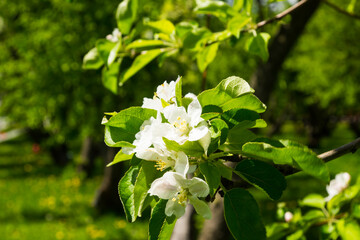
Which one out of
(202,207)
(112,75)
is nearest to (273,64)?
(112,75)

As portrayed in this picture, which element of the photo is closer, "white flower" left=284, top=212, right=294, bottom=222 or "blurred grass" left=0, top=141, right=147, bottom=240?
"white flower" left=284, top=212, right=294, bottom=222

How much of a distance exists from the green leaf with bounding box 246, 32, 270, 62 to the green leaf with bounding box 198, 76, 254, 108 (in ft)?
2.14

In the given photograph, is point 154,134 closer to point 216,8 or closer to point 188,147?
point 188,147

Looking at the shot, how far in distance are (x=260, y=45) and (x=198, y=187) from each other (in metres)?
0.84

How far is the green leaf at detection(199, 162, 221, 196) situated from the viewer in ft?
2.43

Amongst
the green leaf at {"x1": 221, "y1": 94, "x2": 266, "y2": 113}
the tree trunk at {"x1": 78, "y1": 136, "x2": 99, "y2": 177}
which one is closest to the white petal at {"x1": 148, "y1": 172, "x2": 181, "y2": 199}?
the green leaf at {"x1": 221, "y1": 94, "x2": 266, "y2": 113}

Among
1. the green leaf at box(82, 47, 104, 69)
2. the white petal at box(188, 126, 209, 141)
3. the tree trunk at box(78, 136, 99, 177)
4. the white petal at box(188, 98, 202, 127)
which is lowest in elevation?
the tree trunk at box(78, 136, 99, 177)

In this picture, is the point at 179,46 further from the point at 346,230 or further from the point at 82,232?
the point at 82,232

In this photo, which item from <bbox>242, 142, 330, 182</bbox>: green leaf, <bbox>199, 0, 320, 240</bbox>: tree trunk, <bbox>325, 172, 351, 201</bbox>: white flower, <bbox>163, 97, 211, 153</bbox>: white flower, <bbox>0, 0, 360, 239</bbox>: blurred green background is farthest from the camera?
<bbox>0, 0, 360, 239</bbox>: blurred green background

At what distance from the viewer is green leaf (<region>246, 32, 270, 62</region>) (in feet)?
4.60

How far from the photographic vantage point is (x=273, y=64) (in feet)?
8.32

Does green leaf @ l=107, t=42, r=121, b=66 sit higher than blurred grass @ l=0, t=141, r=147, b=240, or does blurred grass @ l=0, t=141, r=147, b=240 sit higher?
green leaf @ l=107, t=42, r=121, b=66

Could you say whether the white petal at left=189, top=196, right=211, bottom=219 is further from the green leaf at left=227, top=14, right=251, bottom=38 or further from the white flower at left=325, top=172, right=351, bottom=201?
the white flower at left=325, top=172, right=351, bottom=201

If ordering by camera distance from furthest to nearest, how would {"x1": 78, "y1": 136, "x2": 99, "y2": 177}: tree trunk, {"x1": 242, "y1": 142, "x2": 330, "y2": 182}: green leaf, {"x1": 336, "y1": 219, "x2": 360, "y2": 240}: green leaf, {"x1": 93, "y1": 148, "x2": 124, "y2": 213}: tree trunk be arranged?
1. {"x1": 78, "y1": 136, "x2": 99, "y2": 177}: tree trunk
2. {"x1": 93, "y1": 148, "x2": 124, "y2": 213}: tree trunk
3. {"x1": 336, "y1": 219, "x2": 360, "y2": 240}: green leaf
4. {"x1": 242, "y1": 142, "x2": 330, "y2": 182}: green leaf
